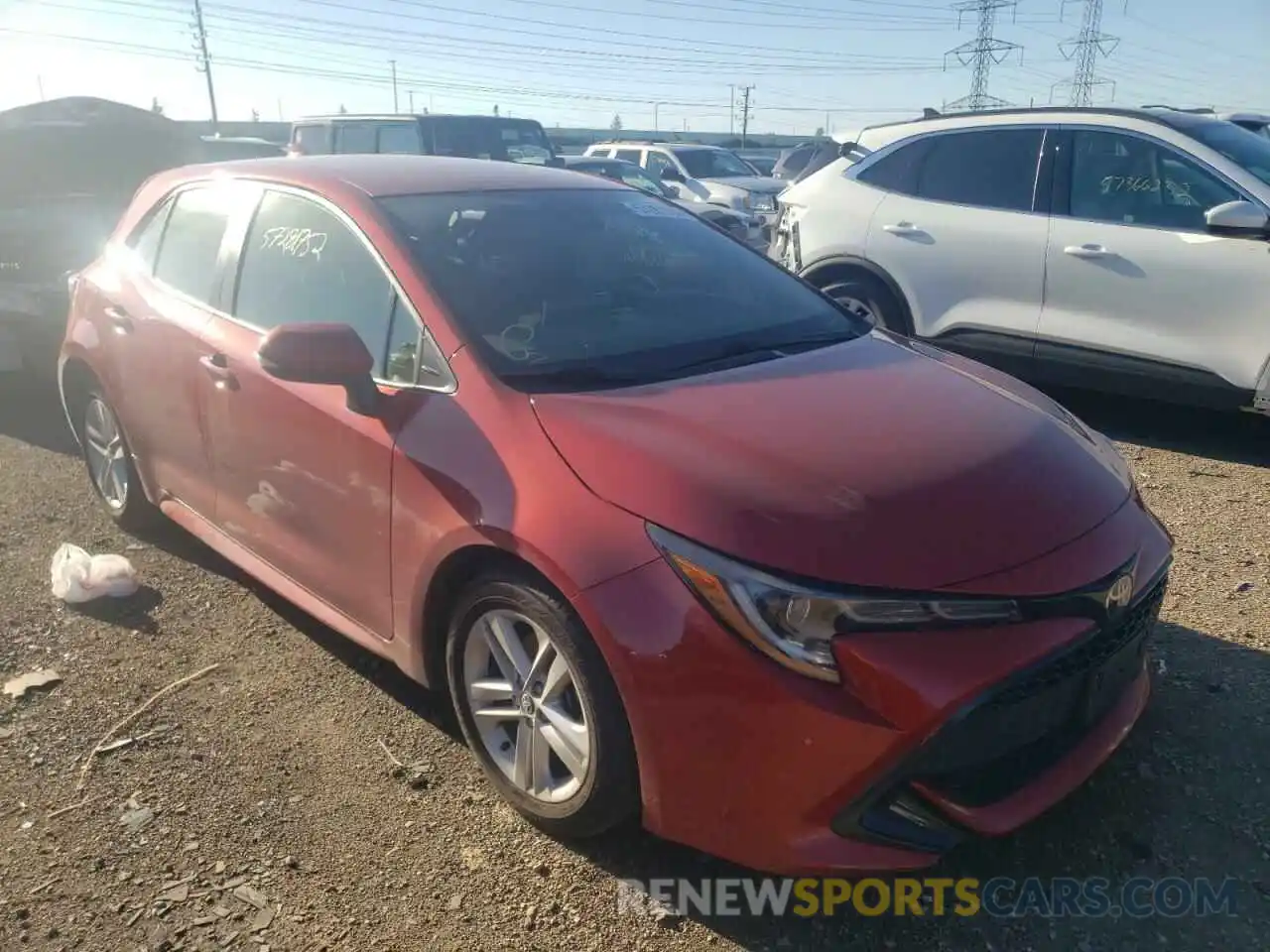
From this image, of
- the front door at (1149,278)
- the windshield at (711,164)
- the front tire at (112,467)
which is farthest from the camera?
the windshield at (711,164)

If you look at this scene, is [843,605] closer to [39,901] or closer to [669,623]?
[669,623]

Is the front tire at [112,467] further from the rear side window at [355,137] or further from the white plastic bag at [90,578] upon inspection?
the rear side window at [355,137]

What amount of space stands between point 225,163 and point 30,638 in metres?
1.92

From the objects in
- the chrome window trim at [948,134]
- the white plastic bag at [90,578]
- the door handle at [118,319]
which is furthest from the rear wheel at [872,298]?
the white plastic bag at [90,578]

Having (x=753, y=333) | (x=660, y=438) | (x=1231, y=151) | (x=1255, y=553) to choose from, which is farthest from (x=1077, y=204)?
(x=660, y=438)

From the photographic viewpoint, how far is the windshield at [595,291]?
9.31 feet

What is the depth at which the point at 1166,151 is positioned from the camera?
5.35 metres

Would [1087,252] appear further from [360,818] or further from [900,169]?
[360,818]

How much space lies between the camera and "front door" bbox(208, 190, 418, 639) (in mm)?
2896

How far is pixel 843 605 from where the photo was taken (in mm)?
2102

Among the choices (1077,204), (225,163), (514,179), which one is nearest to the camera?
(514,179)

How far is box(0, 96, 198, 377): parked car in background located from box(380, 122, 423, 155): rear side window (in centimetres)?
515

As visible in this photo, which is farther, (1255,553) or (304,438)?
(1255,553)

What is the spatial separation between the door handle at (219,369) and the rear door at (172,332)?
27 millimetres
